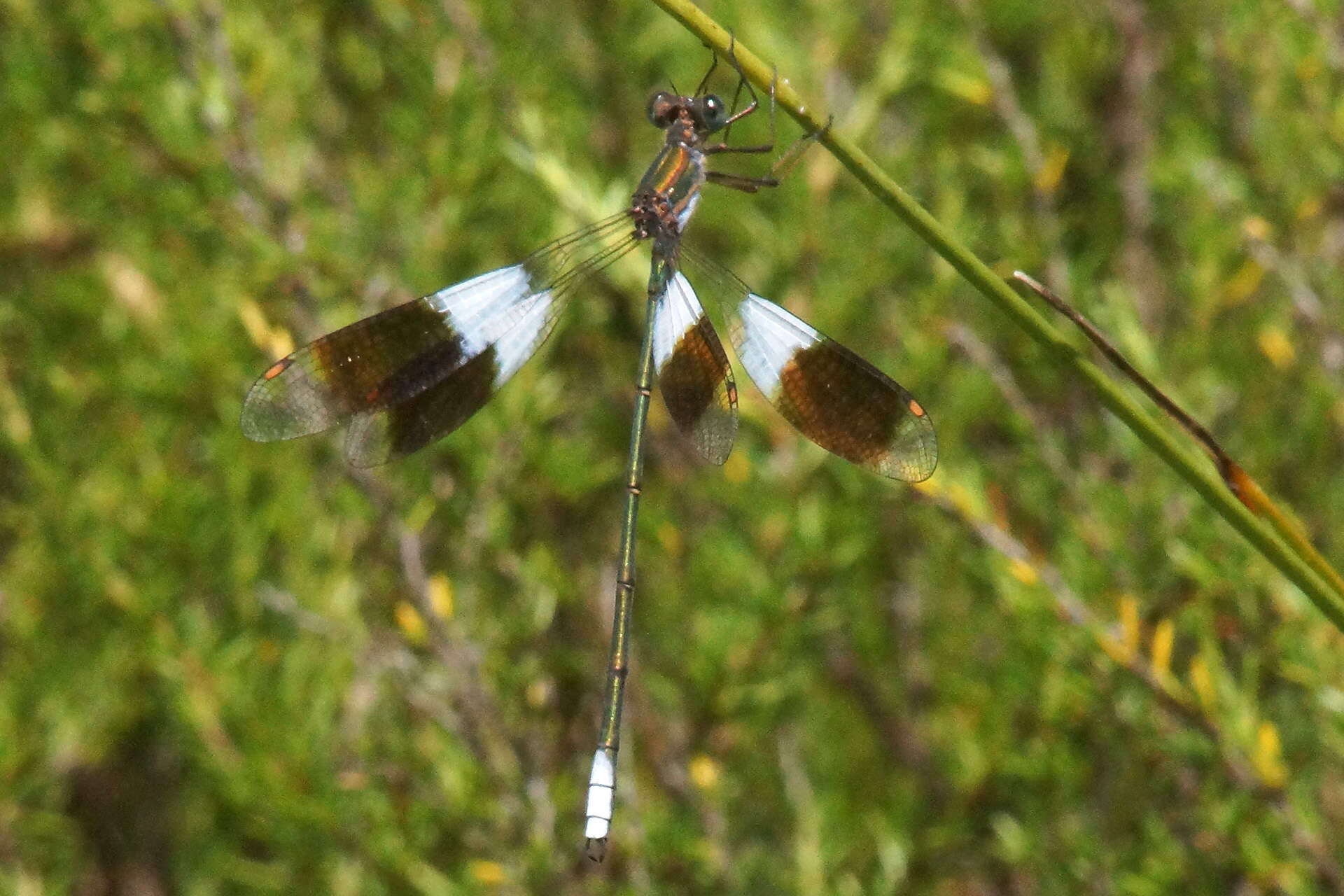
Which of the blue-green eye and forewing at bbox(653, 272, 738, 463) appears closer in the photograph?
the blue-green eye

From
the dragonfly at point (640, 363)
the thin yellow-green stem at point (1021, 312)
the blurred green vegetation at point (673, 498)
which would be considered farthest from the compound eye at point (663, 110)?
the thin yellow-green stem at point (1021, 312)

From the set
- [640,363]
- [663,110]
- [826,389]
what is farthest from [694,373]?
[663,110]

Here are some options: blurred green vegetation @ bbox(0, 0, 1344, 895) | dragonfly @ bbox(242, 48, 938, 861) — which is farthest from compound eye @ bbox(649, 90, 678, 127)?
blurred green vegetation @ bbox(0, 0, 1344, 895)

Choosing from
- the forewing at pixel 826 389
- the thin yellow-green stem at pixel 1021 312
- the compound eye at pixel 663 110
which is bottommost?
the thin yellow-green stem at pixel 1021 312

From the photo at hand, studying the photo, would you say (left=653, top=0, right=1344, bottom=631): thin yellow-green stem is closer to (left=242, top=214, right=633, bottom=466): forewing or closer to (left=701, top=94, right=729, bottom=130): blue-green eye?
(left=701, top=94, right=729, bottom=130): blue-green eye

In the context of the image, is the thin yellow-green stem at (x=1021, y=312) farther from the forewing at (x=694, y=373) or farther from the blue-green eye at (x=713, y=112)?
the forewing at (x=694, y=373)

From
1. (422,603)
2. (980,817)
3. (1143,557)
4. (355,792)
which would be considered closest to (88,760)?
(355,792)
